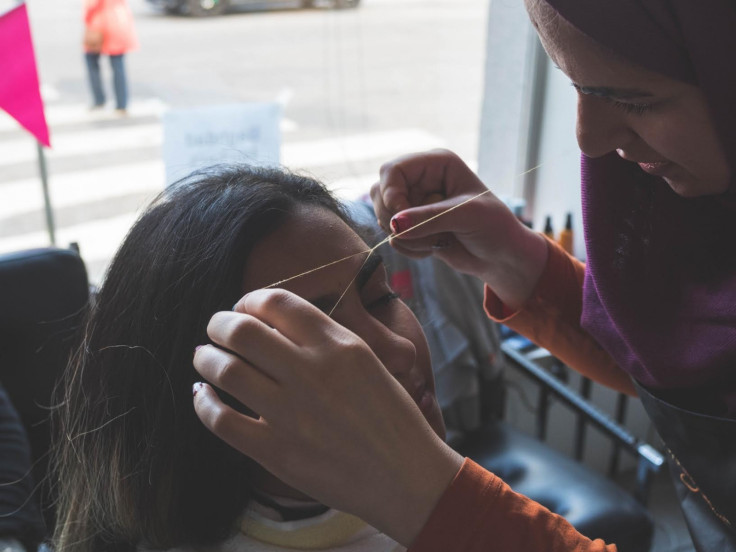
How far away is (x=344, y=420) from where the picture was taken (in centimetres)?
56

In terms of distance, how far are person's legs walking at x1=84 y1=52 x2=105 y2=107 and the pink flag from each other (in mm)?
297

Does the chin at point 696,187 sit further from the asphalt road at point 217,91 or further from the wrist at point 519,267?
the asphalt road at point 217,91

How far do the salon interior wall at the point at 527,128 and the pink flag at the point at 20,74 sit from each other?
1.21m

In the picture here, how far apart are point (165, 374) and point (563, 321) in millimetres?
561

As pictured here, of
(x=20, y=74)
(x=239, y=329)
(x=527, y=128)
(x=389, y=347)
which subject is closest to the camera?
(x=239, y=329)

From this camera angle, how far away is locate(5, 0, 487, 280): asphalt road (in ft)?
6.09

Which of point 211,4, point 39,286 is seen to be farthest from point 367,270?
point 211,4

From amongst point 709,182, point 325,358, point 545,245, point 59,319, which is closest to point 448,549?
point 325,358

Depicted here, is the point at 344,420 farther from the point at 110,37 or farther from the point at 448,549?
the point at 110,37

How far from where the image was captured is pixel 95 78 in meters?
1.84

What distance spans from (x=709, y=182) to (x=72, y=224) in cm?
164

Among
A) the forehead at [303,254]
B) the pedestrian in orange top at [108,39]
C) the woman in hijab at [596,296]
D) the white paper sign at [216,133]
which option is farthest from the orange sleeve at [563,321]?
the pedestrian in orange top at [108,39]

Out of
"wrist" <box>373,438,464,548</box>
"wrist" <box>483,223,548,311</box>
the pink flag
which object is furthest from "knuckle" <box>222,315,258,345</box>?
the pink flag

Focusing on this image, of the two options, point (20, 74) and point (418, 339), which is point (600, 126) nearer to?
point (418, 339)
